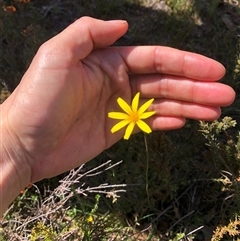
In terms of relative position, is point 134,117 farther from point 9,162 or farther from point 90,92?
point 9,162

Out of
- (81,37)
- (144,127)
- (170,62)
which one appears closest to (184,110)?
(170,62)

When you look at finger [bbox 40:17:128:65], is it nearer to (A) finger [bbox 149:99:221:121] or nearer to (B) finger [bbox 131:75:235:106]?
(B) finger [bbox 131:75:235:106]

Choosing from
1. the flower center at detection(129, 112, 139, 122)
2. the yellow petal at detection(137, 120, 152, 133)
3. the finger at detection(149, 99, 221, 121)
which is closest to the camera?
the yellow petal at detection(137, 120, 152, 133)

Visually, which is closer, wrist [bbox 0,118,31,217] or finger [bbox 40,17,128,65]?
finger [bbox 40,17,128,65]

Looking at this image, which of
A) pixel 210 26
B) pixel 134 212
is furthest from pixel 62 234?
pixel 210 26

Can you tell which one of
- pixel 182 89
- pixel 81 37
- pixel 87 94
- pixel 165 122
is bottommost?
pixel 165 122

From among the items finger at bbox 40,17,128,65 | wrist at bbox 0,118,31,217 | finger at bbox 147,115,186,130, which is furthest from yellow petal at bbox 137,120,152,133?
wrist at bbox 0,118,31,217

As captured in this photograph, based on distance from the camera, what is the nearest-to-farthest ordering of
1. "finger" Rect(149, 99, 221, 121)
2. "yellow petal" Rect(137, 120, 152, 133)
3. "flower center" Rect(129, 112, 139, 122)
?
"yellow petal" Rect(137, 120, 152, 133), "flower center" Rect(129, 112, 139, 122), "finger" Rect(149, 99, 221, 121)

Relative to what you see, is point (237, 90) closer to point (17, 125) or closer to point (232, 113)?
point (232, 113)

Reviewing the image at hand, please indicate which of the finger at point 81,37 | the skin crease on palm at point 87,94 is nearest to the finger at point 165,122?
the skin crease on palm at point 87,94
